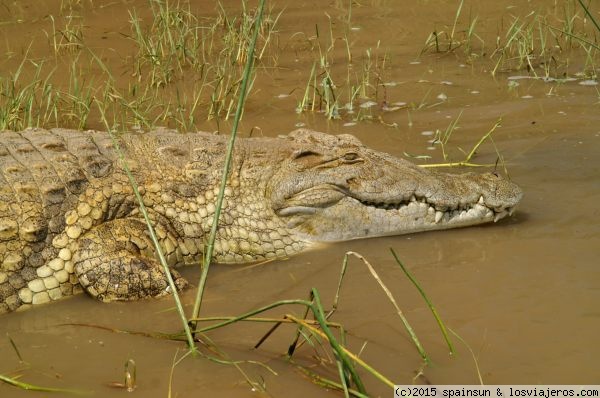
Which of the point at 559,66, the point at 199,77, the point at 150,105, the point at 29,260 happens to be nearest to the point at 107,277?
the point at 29,260

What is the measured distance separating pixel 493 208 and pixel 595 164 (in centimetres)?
122

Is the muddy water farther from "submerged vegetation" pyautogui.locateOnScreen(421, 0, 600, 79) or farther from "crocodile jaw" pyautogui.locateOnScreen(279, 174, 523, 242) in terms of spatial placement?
"submerged vegetation" pyautogui.locateOnScreen(421, 0, 600, 79)

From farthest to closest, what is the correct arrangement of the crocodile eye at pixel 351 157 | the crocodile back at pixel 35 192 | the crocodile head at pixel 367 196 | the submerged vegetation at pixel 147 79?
the submerged vegetation at pixel 147 79, the crocodile eye at pixel 351 157, the crocodile head at pixel 367 196, the crocodile back at pixel 35 192

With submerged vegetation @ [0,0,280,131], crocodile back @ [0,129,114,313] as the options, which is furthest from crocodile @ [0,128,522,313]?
submerged vegetation @ [0,0,280,131]

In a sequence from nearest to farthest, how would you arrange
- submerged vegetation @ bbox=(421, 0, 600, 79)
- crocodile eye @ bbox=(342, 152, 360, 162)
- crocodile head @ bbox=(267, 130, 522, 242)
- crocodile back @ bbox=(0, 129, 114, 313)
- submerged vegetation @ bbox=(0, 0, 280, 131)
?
crocodile back @ bbox=(0, 129, 114, 313), crocodile head @ bbox=(267, 130, 522, 242), crocodile eye @ bbox=(342, 152, 360, 162), submerged vegetation @ bbox=(0, 0, 280, 131), submerged vegetation @ bbox=(421, 0, 600, 79)

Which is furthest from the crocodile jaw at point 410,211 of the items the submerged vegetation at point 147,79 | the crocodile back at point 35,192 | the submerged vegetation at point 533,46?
the submerged vegetation at point 533,46

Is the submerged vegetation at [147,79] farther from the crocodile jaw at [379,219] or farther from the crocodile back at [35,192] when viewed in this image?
the crocodile jaw at [379,219]

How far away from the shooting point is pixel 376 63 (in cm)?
873

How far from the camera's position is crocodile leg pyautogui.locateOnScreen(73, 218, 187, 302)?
4691mm

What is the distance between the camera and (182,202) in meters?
5.09

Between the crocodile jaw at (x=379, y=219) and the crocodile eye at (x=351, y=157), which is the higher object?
the crocodile eye at (x=351, y=157)

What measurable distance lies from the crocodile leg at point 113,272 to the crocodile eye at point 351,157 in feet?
4.18

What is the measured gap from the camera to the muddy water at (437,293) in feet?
12.5

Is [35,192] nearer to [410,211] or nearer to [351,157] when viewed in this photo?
[351,157]
